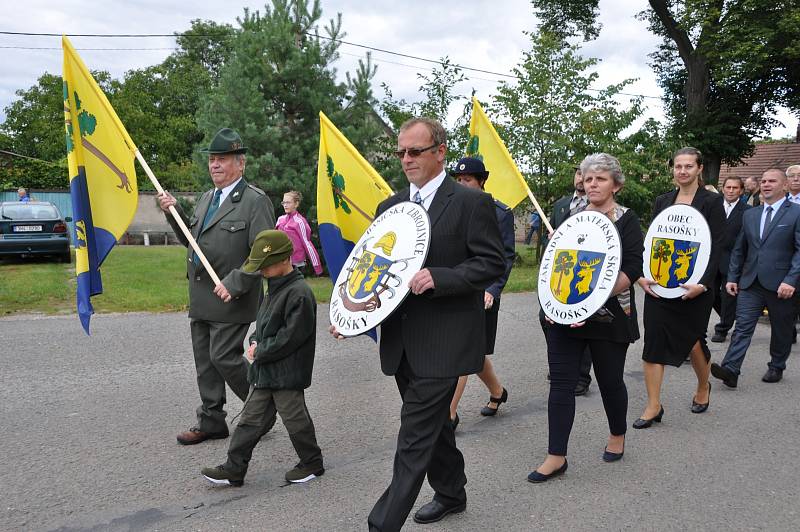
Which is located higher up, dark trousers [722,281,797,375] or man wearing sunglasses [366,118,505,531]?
man wearing sunglasses [366,118,505,531]

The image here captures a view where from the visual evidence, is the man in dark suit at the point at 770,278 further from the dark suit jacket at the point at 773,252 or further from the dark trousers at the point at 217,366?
the dark trousers at the point at 217,366

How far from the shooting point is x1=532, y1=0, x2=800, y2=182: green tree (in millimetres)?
22594

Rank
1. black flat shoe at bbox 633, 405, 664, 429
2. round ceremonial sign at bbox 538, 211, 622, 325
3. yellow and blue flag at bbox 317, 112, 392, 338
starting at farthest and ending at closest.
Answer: yellow and blue flag at bbox 317, 112, 392, 338 → black flat shoe at bbox 633, 405, 664, 429 → round ceremonial sign at bbox 538, 211, 622, 325

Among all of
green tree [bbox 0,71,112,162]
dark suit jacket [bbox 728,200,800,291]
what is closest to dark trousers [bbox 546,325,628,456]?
dark suit jacket [bbox 728,200,800,291]

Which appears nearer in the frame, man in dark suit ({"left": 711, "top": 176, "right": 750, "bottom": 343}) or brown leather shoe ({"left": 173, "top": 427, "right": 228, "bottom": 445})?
brown leather shoe ({"left": 173, "top": 427, "right": 228, "bottom": 445})

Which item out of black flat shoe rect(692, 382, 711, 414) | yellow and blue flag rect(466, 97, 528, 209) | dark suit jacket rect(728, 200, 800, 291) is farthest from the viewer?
yellow and blue flag rect(466, 97, 528, 209)

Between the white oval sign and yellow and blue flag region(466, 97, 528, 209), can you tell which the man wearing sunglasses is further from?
yellow and blue flag region(466, 97, 528, 209)

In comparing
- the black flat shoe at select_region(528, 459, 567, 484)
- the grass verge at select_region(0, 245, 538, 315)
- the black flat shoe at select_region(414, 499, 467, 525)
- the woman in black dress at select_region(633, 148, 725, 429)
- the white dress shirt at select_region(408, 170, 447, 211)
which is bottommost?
the black flat shoe at select_region(528, 459, 567, 484)

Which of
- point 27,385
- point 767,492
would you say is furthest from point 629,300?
point 27,385

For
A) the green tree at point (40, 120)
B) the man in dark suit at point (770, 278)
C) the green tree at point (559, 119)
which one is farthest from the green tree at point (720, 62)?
the green tree at point (40, 120)

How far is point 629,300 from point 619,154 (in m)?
13.0

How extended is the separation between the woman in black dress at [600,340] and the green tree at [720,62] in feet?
56.6

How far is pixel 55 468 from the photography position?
160 inches

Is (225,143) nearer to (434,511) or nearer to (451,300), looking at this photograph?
(451,300)
